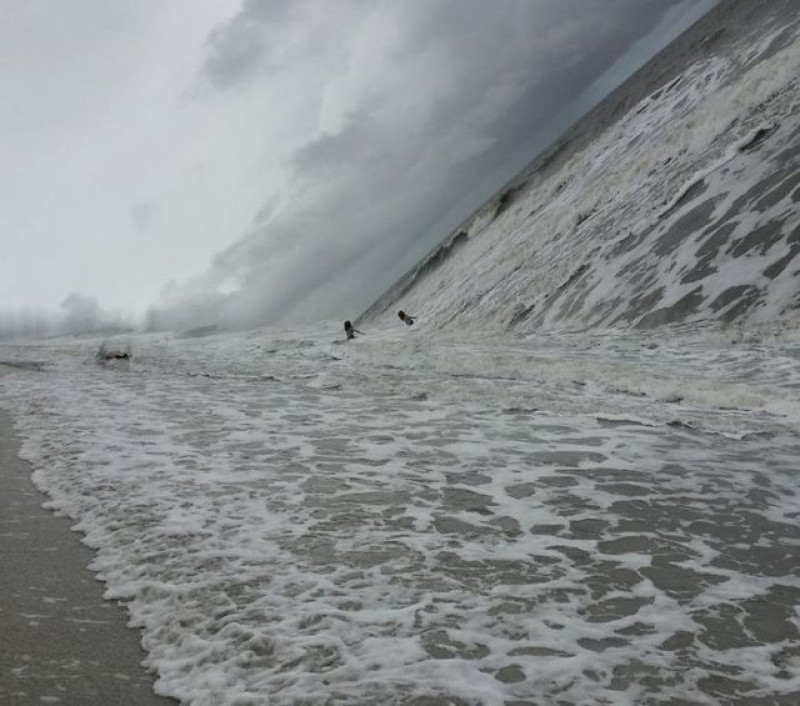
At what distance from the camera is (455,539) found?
17.0ft

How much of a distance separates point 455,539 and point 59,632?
282 centimetres

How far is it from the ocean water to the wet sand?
131mm

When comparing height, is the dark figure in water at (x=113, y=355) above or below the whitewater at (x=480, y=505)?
above

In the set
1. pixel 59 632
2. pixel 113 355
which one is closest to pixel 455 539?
pixel 59 632

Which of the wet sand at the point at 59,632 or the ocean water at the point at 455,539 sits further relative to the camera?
the ocean water at the point at 455,539

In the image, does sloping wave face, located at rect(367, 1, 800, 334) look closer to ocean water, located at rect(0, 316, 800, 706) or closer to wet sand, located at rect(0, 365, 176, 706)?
ocean water, located at rect(0, 316, 800, 706)

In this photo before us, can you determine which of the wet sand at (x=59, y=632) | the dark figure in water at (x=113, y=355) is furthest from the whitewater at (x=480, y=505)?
the dark figure in water at (x=113, y=355)

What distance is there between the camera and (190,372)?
2086cm

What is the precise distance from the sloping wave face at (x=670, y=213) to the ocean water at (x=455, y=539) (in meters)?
7.56

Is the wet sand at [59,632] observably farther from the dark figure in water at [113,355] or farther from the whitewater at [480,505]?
the dark figure in water at [113,355]

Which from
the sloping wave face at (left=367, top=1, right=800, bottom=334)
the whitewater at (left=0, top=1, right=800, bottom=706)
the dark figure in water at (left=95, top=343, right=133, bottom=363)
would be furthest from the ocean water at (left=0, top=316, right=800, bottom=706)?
the dark figure in water at (left=95, top=343, right=133, bottom=363)

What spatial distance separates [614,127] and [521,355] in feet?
95.9

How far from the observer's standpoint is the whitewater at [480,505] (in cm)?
333

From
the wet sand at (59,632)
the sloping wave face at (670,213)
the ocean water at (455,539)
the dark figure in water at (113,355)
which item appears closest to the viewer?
the wet sand at (59,632)
